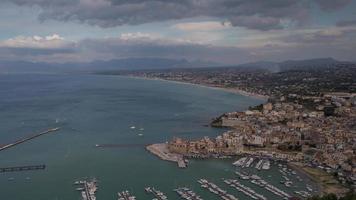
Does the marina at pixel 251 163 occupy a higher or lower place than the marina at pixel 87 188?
higher

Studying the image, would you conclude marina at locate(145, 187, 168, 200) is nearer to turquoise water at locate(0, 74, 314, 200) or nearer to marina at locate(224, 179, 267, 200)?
turquoise water at locate(0, 74, 314, 200)

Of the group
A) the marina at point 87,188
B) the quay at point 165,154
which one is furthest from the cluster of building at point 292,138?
the marina at point 87,188

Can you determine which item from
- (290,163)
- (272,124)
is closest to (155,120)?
(272,124)

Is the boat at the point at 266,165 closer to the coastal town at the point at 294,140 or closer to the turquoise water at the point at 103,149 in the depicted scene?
the coastal town at the point at 294,140

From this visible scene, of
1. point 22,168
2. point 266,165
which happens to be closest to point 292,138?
point 266,165

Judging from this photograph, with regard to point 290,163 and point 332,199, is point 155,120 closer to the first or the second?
point 290,163

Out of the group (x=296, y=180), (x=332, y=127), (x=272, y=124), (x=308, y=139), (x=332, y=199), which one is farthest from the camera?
(x=272, y=124)
